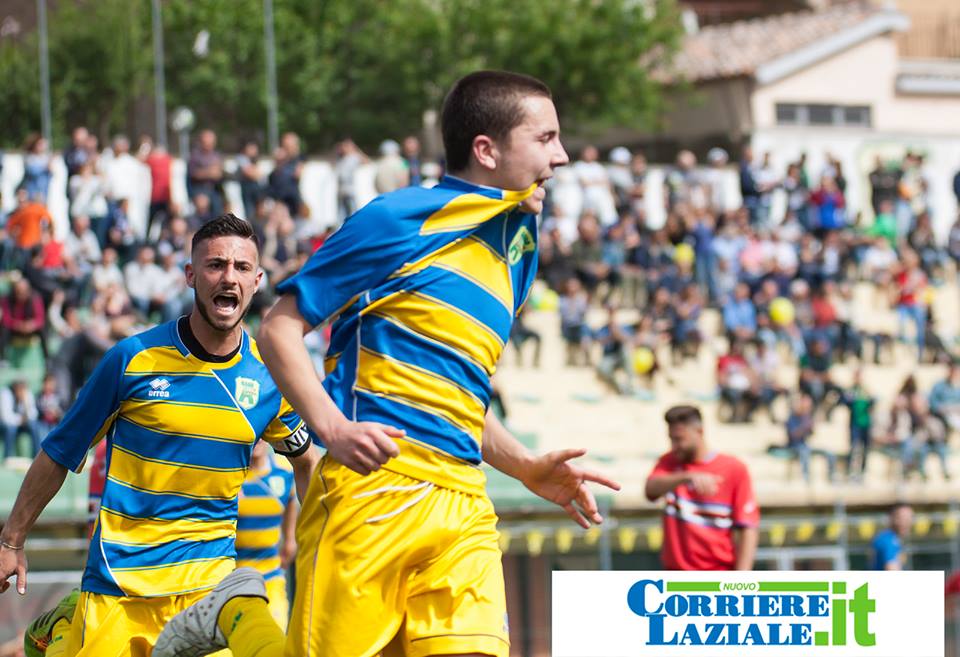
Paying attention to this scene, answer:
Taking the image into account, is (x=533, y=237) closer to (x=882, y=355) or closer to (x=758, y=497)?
(x=758, y=497)

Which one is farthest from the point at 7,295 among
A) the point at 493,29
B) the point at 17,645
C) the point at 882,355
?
the point at 493,29

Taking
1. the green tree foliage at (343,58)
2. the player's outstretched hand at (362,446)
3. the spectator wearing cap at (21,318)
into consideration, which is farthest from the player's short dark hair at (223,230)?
the green tree foliage at (343,58)

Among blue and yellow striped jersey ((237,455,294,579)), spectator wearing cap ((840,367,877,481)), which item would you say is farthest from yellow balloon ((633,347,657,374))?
blue and yellow striped jersey ((237,455,294,579))

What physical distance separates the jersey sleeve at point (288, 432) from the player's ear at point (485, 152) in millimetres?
1756

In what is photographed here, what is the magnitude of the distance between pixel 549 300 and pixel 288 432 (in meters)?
17.9

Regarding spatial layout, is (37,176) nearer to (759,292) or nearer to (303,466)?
(759,292)

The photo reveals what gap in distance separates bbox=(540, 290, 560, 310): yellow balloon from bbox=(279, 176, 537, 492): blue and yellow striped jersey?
19.3m

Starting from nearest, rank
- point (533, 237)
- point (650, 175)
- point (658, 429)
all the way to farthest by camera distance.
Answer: point (533, 237), point (658, 429), point (650, 175)

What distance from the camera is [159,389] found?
6160mm

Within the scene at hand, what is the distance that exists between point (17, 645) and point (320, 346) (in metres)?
6.89

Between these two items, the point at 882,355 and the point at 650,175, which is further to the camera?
the point at 650,175

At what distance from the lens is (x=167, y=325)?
6.34m

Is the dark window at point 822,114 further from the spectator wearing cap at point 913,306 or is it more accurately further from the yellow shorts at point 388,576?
the yellow shorts at point 388,576

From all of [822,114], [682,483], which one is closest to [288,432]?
[682,483]
